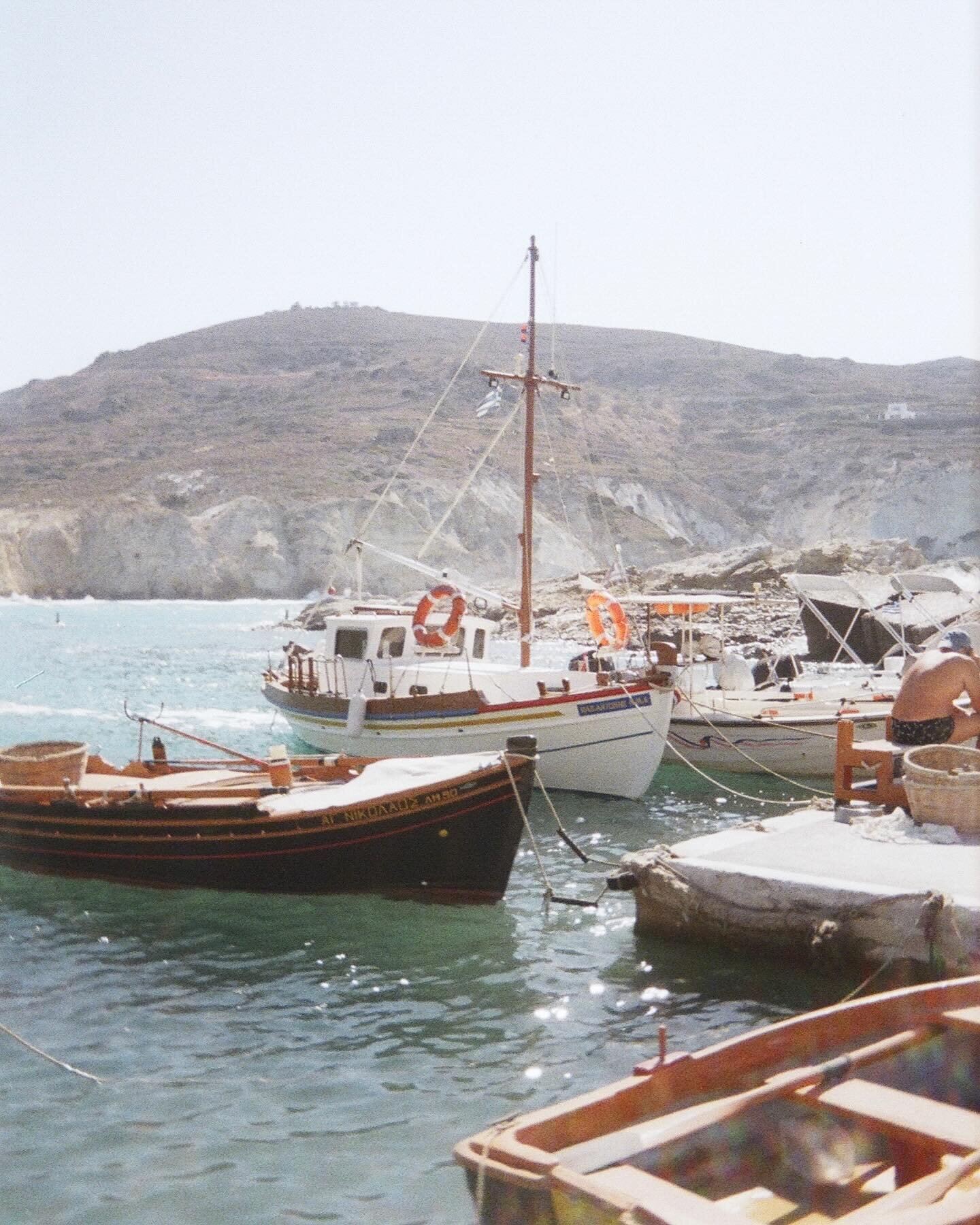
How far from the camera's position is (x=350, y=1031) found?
28.9ft

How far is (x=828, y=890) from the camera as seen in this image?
907 centimetres

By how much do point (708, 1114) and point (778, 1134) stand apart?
508mm

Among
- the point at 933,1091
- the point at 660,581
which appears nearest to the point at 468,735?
the point at 933,1091

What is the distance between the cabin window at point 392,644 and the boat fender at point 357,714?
1.08 meters

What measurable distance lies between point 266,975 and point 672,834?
7547mm

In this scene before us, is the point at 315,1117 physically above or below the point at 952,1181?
below

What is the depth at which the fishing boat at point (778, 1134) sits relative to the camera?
4.27m

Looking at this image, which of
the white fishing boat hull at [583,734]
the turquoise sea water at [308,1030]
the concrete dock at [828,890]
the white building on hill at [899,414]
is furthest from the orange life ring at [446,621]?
the white building on hill at [899,414]

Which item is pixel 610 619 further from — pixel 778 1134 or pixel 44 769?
pixel 778 1134

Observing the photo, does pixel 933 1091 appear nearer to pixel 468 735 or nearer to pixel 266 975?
pixel 266 975

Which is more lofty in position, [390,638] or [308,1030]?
[390,638]

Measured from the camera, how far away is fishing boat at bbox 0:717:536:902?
1177 cm

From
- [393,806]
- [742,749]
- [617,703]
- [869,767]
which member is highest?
[869,767]

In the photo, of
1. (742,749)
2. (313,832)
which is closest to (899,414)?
(742,749)
